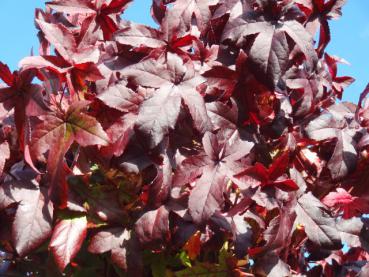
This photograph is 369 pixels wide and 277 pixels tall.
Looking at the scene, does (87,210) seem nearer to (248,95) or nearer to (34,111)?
(34,111)

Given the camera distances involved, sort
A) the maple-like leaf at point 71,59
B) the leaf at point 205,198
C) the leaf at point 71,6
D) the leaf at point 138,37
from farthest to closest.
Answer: the leaf at point 71,6 → the leaf at point 138,37 → the maple-like leaf at point 71,59 → the leaf at point 205,198

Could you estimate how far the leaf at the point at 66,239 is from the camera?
1221 mm

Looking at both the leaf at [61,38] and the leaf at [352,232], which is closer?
the leaf at [61,38]

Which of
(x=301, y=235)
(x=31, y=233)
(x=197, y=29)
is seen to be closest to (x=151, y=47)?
(x=197, y=29)

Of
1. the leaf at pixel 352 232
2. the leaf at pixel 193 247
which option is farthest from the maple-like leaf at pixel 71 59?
the leaf at pixel 352 232

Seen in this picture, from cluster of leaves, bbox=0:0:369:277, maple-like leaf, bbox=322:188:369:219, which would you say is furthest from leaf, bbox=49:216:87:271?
maple-like leaf, bbox=322:188:369:219

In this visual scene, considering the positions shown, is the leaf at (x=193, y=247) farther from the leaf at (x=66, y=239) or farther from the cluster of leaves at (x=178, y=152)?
the leaf at (x=66, y=239)

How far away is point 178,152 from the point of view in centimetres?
131

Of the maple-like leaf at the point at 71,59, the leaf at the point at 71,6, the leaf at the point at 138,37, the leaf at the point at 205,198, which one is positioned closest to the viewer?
the leaf at the point at 205,198

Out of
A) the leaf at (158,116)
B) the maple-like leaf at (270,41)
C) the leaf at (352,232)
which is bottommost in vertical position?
the leaf at (352,232)

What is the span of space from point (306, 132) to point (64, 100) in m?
0.66

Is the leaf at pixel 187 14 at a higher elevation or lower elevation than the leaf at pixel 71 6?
lower

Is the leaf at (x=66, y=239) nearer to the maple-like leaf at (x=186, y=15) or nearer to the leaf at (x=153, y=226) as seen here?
the leaf at (x=153, y=226)

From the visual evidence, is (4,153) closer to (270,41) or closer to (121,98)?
(121,98)
